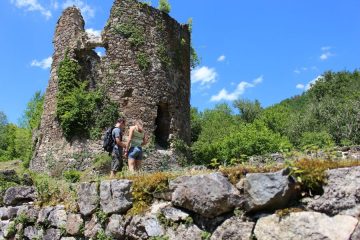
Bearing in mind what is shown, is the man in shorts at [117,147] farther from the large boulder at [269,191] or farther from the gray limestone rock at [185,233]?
the large boulder at [269,191]

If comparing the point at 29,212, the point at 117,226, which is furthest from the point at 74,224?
the point at 29,212

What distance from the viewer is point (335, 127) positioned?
3503 centimetres

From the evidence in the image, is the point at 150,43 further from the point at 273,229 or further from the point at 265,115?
the point at 265,115

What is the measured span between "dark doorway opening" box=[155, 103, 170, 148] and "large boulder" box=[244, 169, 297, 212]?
1307 centimetres

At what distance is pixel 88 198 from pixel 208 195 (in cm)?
235

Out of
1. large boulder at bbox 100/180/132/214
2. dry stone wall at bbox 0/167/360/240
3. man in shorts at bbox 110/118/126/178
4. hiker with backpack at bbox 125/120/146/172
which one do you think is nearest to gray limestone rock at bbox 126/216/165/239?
dry stone wall at bbox 0/167/360/240

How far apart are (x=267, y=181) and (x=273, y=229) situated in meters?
0.49

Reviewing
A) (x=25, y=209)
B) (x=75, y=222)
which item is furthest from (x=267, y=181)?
(x=25, y=209)

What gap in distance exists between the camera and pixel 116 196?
243 inches

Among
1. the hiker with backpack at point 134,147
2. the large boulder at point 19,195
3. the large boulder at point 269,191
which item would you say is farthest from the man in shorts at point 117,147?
the large boulder at point 269,191

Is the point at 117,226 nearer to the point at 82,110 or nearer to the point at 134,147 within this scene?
the point at 134,147

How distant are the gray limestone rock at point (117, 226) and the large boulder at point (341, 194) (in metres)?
2.61

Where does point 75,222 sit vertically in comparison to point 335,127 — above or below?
below

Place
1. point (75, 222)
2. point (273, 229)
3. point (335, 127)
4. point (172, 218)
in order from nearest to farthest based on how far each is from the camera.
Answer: point (273, 229), point (172, 218), point (75, 222), point (335, 127)
